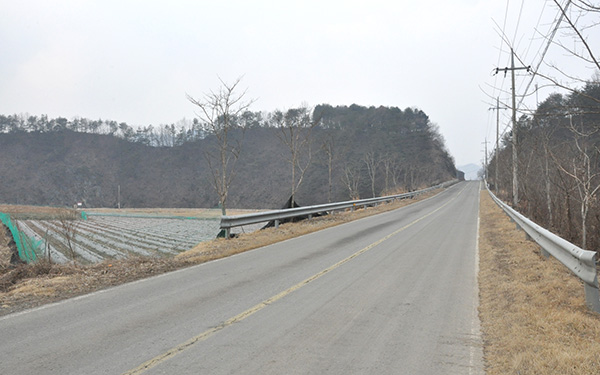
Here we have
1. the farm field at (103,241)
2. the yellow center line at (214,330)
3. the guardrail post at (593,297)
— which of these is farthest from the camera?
the farm field at (103,241)

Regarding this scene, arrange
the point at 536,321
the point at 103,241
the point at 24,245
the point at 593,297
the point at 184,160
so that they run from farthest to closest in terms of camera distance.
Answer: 1. the point at 184,160
2. the point at 103,241
3. the point at 24,245
4. the point at 593,297
5. the point at 536,321

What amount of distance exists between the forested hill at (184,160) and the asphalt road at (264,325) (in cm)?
7098

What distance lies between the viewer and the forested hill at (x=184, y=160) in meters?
94.6

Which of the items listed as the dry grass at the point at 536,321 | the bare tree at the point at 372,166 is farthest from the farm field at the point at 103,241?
the bare tree at the point at 372,166

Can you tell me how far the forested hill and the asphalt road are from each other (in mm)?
70980

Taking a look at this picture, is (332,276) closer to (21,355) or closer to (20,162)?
(21,355)

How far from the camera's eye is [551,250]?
683 centimetres

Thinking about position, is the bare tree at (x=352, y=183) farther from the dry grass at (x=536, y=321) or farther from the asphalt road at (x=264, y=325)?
the asphalt road at (x=264, y=325)

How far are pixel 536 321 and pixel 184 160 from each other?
13232 cm

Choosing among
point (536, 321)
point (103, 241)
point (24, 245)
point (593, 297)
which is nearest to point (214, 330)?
point (536, 321)

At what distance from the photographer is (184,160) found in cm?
12938

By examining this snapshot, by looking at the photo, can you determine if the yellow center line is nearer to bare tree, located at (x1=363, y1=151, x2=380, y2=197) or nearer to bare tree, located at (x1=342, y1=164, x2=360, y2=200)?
bare tree, located at (x1=342, y1=164, x2=360, y2=200)

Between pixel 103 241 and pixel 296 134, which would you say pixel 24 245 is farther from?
pixel 296 134

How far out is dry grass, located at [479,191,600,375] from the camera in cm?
360
